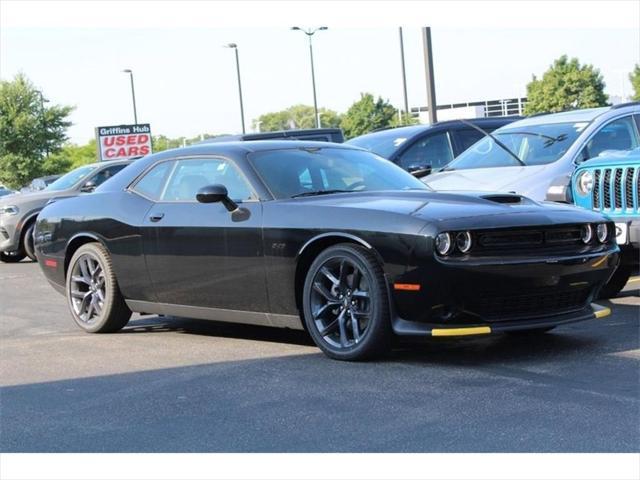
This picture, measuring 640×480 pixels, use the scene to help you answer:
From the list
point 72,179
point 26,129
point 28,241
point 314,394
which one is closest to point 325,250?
point 314,394

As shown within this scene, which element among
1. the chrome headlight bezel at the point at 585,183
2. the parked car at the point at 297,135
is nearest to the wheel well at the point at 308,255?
the chrome headlight bezel at the point at 585,183

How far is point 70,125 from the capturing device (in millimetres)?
54906

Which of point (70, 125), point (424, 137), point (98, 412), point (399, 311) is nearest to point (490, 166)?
point (424, 137)

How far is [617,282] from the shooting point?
816 cm

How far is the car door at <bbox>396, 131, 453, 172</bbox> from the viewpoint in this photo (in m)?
12.7

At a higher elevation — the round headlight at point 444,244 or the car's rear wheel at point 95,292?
the round headlight at point 444,244

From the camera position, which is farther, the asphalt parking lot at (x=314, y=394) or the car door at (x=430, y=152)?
the car door at (x=430, y=152)

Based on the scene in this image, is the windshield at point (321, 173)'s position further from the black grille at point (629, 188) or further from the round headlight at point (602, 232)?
the black grille at point (629, 188)

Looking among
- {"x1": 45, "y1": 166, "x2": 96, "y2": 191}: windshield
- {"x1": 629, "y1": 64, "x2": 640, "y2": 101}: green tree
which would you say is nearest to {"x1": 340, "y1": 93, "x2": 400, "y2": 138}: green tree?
{"x1": 629, "y1": 64, "x2": 640, "y2": 101}: green tree

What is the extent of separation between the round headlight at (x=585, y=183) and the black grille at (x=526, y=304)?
6.96 feet

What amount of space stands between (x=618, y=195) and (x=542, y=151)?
2.40 m

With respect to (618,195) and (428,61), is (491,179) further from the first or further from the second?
(428,61)

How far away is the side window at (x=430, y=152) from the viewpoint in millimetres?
12687

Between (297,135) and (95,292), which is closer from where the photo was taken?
(95,292)
